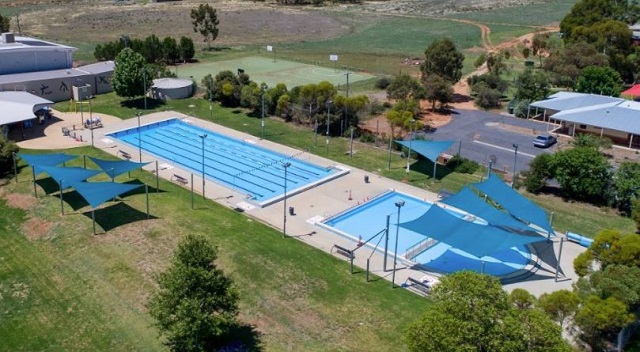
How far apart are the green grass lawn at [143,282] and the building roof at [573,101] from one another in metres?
33.5

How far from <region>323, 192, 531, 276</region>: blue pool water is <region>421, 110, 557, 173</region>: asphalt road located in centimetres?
985

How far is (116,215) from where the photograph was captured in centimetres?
3506

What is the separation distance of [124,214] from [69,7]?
359 feet

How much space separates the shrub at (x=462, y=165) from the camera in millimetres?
44438

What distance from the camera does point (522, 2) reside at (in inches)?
6038

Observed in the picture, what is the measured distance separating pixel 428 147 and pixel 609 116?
63.9 feet

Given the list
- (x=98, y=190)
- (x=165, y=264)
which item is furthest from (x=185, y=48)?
(x=165, y=264)

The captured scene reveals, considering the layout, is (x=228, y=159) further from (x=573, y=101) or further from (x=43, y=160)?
(x=573, y=101)

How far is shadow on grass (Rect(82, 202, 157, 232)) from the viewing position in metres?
34.0

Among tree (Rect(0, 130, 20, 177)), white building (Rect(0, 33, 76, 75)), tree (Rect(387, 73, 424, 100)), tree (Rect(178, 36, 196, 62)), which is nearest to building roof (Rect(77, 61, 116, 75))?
white building (Rect(0, 33, 76, 75))

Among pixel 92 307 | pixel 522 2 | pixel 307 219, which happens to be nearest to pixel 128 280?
pixel 92 307

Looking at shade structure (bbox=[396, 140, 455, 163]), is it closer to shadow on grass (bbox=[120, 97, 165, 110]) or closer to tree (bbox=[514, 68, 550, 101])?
tree (bbox=[514, 68, 550, 101])

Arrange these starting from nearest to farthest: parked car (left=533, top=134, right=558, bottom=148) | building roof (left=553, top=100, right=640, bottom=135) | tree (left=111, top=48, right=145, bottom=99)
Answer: parked car (left=533, top=134, right=558, bottom=148) → building roof (left=553, top=100, right=640, bottom=135) → tree (left=111, top=48, right=145, bottom=99)

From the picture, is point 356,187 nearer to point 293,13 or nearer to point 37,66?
point 37,66
